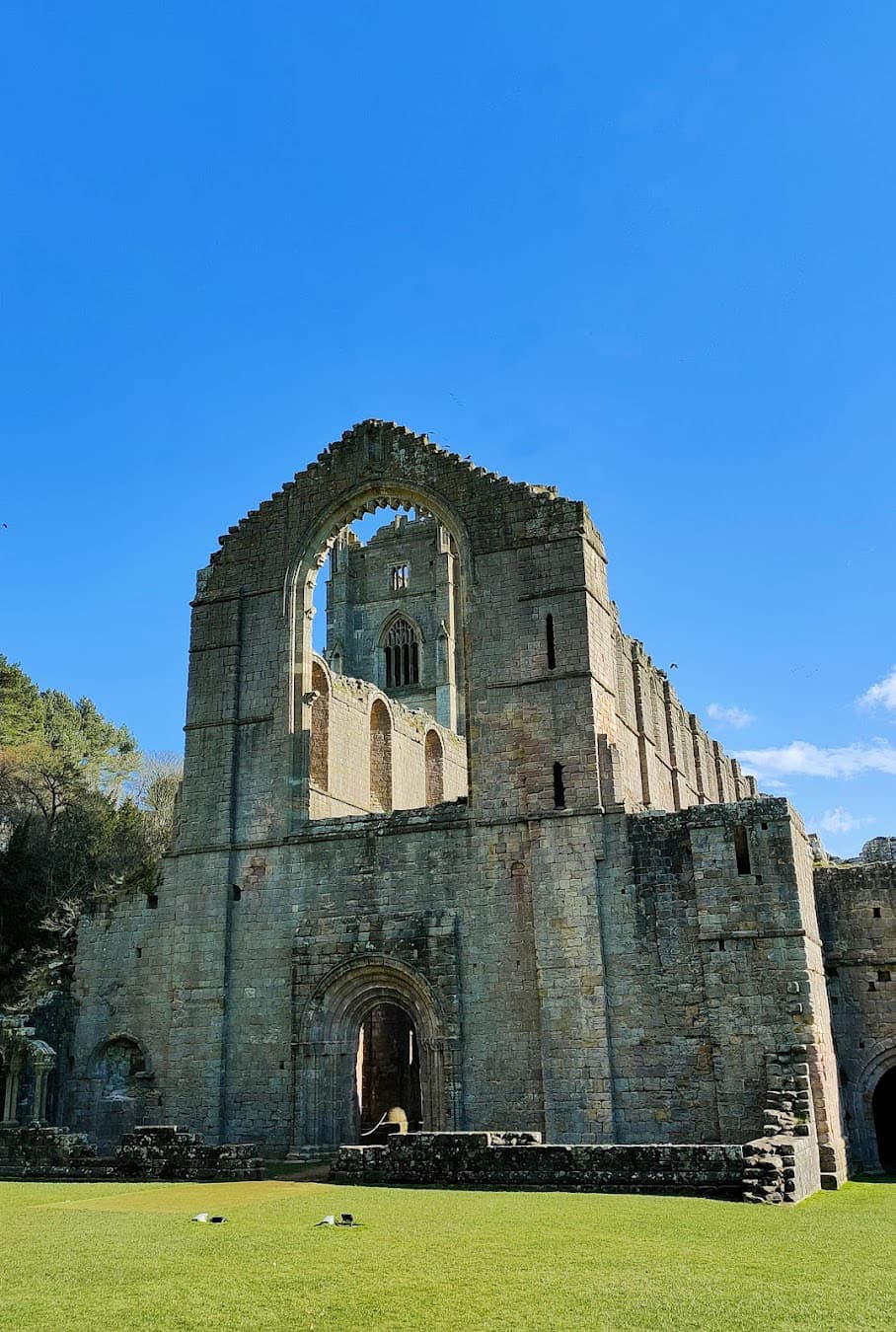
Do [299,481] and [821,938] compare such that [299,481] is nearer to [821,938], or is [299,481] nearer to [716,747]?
[821,938]

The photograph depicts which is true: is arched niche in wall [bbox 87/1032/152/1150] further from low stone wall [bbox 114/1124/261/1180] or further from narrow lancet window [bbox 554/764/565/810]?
narrow lancet window [bbox 554/764/565/810]

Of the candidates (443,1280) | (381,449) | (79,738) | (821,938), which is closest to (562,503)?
(381,449)

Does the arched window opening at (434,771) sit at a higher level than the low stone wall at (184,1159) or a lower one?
higher

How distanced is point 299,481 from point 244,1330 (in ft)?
64.1

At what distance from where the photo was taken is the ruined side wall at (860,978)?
766 inches

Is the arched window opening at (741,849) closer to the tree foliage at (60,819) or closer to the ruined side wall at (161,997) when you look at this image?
the ruined side wall at (161,997)

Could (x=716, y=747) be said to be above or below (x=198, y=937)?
above

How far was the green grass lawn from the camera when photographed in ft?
25.1

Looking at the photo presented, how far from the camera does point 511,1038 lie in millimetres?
19266

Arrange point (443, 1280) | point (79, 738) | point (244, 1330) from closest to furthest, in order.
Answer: point (244, 1330) < point (443, 1280) < point (79, 738)

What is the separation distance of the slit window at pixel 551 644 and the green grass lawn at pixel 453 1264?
981cm

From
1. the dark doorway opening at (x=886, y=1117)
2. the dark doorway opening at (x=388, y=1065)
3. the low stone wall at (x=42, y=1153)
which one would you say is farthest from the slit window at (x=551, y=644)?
the low stone wall at (x=42, y=1153)

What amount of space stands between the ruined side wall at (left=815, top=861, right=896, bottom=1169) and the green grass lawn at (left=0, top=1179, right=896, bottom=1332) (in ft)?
20.0

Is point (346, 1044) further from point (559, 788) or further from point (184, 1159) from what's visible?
point (559, 788)
